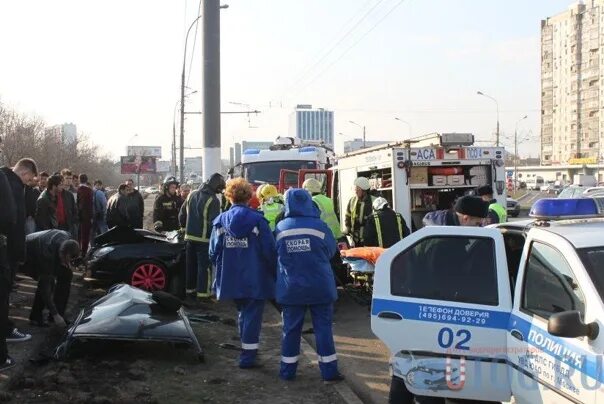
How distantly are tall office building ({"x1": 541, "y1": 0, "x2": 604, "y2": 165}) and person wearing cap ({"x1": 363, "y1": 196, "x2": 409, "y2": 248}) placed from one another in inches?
3869

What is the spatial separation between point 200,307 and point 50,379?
3647 mm

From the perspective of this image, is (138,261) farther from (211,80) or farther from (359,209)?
(211,80)

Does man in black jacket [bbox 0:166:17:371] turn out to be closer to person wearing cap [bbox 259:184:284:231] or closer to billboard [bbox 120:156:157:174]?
person wearing cap [bbox 259:184:284:231]

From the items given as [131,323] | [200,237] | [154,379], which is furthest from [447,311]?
[200,237]

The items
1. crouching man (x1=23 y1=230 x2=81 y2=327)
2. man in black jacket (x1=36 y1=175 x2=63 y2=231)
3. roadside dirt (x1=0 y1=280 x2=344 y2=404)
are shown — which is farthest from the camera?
man in black jacket (x1=36 y1=175 x2=63 y2=231)

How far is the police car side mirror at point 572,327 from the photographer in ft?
10.6

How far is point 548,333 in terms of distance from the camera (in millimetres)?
3561

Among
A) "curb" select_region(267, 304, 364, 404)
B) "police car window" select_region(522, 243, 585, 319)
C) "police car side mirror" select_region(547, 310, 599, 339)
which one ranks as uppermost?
"police car window" select_region(522, 243, 585, 319)

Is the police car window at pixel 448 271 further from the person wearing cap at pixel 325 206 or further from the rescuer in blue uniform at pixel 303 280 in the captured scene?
the person wearing cap at pixel 325 206

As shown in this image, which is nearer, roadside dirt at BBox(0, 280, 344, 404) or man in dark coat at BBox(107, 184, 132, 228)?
roadside dirt at BBox(0, 280, 344, 404)

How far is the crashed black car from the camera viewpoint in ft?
29.8

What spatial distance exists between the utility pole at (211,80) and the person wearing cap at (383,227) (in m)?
7.77

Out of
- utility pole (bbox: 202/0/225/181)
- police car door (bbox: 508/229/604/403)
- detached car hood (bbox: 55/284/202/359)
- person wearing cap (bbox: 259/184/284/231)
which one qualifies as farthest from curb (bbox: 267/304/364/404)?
utility pole (bbox: 202/0/225/181)

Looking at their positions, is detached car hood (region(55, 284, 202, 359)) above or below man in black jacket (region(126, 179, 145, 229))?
below
